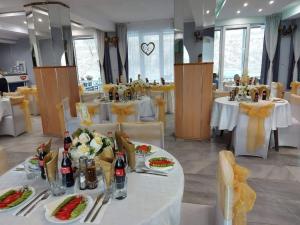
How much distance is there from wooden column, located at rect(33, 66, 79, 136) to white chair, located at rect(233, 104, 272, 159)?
132 inches

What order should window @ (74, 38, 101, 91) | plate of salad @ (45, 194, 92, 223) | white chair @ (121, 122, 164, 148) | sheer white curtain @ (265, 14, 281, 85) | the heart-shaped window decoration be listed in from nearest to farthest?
plate of salad @ (45, 194, 92, 223) → white chair @ (121, 122, 164, 148) → sheer white curtain @ (265, 14, 281, 85) → the heart-shaped window decoration → window @ (74, 38, 101, 91)

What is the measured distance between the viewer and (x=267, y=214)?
211cm

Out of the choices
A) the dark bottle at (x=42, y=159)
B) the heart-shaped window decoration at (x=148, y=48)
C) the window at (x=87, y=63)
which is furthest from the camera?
the window at (x=87, y=63)

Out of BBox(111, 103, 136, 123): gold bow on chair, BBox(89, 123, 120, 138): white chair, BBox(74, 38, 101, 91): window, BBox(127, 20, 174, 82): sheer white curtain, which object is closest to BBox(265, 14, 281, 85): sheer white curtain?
BBox(127, 20, 174, 82): sheer white curtain

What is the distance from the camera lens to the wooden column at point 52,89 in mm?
4461

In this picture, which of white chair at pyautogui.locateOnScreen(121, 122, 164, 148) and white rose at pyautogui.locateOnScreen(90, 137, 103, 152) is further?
white chair at pyautogui.locateOnScreen(121, 122, 164, 148)

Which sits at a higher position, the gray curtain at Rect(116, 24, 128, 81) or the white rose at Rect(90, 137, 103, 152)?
the gray curtain at Rect(116, 24, 128, 81)

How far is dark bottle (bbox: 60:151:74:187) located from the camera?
4.04 feet

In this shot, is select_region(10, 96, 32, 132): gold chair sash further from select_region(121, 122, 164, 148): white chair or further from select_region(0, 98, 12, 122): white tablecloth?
select_region(121, 122, 164, 148): white chair

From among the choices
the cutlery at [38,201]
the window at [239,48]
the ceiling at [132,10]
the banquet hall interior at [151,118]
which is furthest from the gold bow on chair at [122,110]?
the window at [239,48]

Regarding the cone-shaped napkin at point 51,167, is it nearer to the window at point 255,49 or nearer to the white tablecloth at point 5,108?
the white tablecloth at point 5,108

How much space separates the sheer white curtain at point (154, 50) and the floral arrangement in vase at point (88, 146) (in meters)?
7.59

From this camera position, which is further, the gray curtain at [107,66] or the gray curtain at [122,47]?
the gray curtain at [107,66]

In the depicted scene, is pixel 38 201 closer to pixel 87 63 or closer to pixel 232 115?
pixel 232 115
